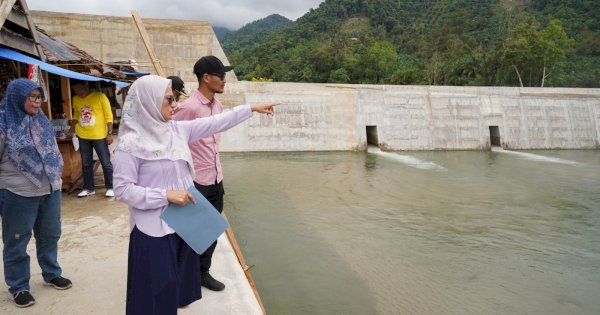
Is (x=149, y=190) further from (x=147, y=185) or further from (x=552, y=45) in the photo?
(x=552, y=45)

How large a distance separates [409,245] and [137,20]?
5290mm

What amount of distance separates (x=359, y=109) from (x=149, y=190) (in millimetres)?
13434

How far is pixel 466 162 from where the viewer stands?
1230 centimetres

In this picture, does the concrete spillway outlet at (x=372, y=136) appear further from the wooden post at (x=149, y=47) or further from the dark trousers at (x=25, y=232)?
the dark trousers at (x=25, y=232)

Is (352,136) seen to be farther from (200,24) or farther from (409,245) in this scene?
(409,245)

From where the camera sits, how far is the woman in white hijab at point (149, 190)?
1.73 m

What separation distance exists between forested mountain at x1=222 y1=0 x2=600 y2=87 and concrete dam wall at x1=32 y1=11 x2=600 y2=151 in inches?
Answer: 355

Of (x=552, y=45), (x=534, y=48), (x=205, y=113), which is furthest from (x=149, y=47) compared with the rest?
(x=552, y=45)

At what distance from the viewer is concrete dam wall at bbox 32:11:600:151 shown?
1409 centimetres

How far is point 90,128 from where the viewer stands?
4656mm

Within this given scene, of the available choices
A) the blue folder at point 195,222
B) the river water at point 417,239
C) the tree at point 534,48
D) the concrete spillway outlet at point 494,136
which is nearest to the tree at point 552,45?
the tree at point 534,48

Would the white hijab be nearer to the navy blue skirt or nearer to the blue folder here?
the blue folder

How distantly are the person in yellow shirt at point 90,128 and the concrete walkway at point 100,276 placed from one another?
0.75 meters

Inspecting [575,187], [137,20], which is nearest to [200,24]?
[137,20]
